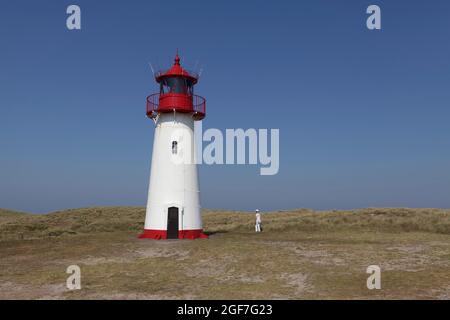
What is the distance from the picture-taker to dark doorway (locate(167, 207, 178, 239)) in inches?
974

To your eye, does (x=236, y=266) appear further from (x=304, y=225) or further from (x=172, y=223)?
(x=304, y=225)

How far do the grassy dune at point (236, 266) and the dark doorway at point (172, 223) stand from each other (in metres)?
1.19

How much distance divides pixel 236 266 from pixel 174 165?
32.1 feet

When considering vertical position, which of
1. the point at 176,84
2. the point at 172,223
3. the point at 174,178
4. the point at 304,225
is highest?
the point at 176,84

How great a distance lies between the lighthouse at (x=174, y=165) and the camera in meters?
24.7

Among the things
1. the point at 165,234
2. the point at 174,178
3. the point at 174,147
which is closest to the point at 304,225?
the point at 165,234

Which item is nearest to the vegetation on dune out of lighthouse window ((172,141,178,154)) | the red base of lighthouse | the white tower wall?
the red base of lighthouse

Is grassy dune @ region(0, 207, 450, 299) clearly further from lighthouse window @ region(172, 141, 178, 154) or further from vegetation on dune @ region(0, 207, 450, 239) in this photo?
lighthouse window @ region(172, 141, 178, 154)

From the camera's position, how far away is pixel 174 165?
2481 centimetres

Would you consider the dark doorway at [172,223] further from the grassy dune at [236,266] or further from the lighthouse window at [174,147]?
the lighthouse window at [174,147]

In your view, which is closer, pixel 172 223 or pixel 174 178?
pixel 174 178

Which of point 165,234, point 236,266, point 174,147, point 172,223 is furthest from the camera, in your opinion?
point 174,147

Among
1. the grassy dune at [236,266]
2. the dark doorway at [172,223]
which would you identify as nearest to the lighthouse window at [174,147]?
the dark doorway at [172,223]
